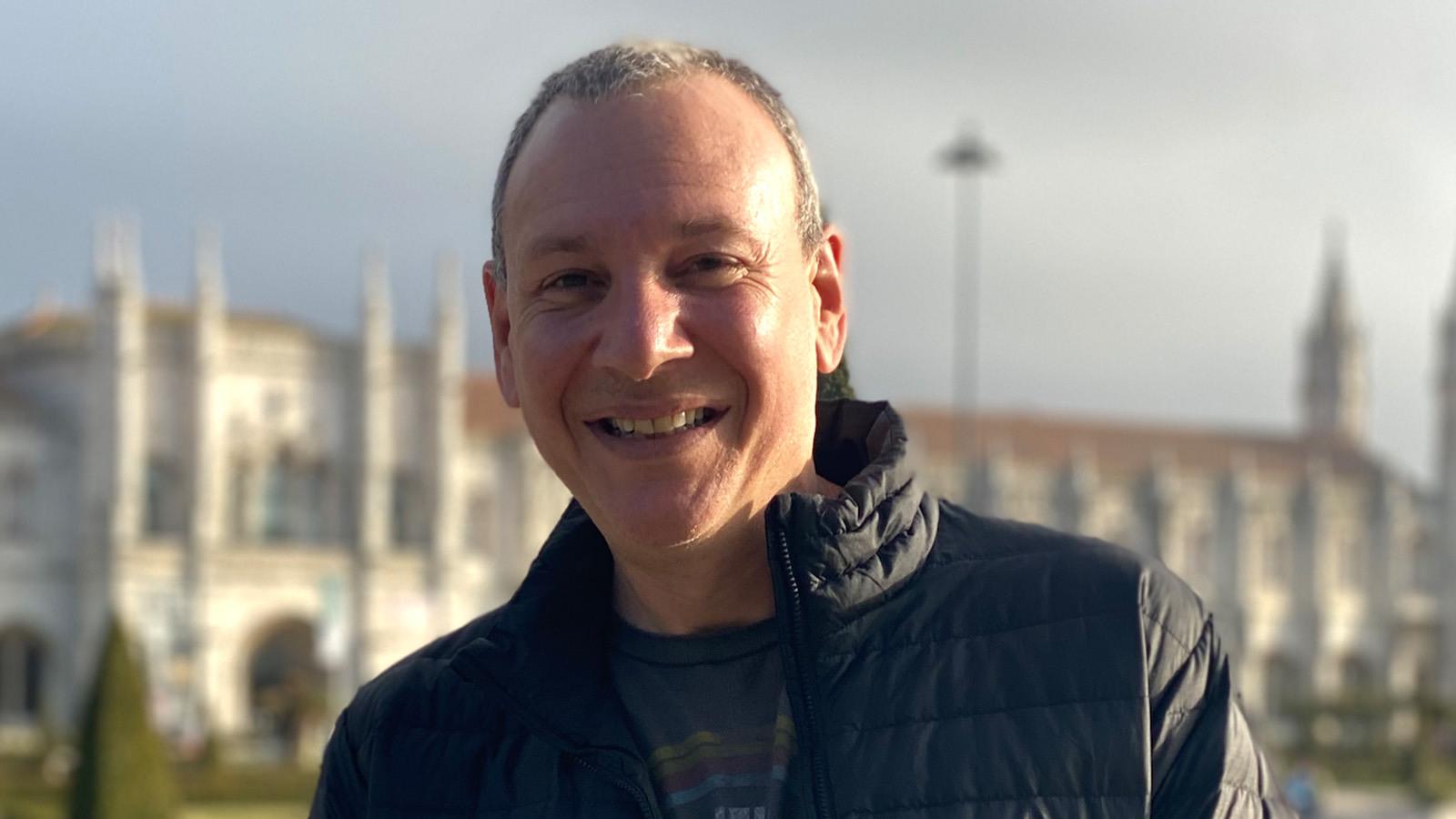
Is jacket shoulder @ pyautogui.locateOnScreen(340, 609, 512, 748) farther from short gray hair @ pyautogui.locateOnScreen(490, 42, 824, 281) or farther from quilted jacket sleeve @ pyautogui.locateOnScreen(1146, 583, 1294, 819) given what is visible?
quilted jacket sleeve @ pyautogui.locateOnScreen(1146, 583, 1294, 819)

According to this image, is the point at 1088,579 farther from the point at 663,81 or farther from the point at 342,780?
the point at 342,780

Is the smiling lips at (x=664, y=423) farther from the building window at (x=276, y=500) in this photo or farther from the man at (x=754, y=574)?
the building window at (x=276, y=500)

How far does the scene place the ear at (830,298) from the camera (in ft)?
7.56

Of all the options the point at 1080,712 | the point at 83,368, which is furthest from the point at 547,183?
the point at 83,368

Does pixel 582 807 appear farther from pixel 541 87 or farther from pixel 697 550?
pixel 541 87

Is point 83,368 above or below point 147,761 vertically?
above

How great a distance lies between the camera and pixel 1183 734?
6.88 ft

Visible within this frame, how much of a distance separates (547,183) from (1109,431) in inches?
2415

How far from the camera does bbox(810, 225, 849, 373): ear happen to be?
230cm

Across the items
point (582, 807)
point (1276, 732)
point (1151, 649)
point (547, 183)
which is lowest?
point (1276, 732)

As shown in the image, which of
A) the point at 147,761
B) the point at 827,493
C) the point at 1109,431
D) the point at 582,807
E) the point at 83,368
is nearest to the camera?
the point at 582,807

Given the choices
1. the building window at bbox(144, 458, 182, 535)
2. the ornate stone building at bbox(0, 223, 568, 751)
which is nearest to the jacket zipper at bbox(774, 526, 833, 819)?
the ornate stone building at bbox(0, 223, 568, 751)

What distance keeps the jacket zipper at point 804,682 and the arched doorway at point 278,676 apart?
3342 cm

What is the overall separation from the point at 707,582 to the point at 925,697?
0.27 metres
